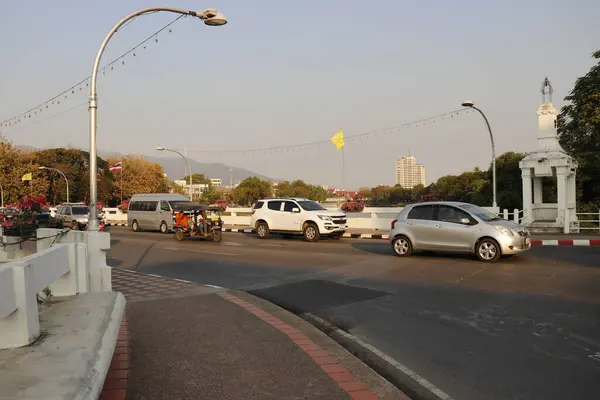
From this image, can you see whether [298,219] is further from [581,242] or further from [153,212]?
[153,212]

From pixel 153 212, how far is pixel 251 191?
68.7m

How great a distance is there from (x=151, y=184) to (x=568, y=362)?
3298 inches

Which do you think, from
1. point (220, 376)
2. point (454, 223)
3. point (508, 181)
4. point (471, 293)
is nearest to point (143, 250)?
point (454, 223)

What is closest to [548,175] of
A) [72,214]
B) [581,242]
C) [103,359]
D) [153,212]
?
[581,242]

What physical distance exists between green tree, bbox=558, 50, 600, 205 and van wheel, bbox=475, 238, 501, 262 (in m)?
19.4

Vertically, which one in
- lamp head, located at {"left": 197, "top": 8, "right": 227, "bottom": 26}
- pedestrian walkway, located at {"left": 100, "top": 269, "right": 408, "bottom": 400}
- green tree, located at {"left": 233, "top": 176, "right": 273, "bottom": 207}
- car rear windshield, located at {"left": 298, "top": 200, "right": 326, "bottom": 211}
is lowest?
pedestrian walkway, located at {"left": 100, "top": 269, "right": 408, "bottom": 400}

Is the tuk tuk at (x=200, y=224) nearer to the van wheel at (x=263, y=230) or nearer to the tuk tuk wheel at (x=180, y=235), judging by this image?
the tuk tuk wheel at (x=180, y=235)

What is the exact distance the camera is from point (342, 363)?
543 centimetres

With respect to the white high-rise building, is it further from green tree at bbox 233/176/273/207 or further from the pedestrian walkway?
the pedestrian walkway

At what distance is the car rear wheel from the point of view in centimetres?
1498

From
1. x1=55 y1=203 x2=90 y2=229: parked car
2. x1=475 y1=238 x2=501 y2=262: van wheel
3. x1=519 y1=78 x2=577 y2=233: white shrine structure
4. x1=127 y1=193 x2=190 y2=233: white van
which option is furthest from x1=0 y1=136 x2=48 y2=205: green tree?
x1=475 y1=238 x2=501 y2=262: van wheel

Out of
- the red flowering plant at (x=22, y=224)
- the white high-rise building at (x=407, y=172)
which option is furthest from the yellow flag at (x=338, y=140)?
the white high-rise building at (x=407, y=172)

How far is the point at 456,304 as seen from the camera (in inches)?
335

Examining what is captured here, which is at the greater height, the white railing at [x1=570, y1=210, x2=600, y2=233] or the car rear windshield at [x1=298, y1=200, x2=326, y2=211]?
the car rear windshield at [x1=298, y1=200, x2=326, y2=211]
